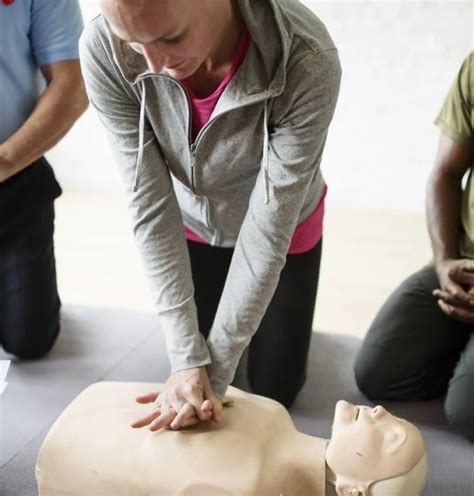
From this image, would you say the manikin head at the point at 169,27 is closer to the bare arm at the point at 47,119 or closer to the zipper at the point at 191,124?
the zipper at the point at 191,124

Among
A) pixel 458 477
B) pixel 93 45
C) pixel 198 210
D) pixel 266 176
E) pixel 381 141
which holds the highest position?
pixel 93 45

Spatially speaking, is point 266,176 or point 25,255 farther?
point 25,255

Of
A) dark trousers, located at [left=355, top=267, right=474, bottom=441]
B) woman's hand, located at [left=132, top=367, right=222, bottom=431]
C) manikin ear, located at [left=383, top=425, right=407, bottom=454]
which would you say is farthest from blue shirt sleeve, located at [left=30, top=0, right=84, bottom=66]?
manikin ear, located at [left=383, top=425, right=407, bottom=454]

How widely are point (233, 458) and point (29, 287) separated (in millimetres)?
941

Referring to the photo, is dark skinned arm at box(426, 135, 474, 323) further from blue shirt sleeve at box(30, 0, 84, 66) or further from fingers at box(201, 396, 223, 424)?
blue shirt sleeve at box(30, 0, 84, 66)

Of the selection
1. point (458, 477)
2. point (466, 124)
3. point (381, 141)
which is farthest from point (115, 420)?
point (381, 141)

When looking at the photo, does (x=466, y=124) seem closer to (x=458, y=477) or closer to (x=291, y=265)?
(x=291, y=265)

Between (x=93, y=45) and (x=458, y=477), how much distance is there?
1100 mm

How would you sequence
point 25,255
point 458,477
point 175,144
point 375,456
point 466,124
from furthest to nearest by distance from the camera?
point 25,255, point 466,124, point 458,477, point 175,144, point 375,456

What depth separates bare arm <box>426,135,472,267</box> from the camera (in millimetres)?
1646

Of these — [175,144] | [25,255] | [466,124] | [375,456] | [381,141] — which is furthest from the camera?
[381,141]

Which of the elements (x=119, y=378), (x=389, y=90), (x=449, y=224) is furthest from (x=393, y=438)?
(x=389, y=90)

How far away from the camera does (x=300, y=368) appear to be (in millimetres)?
1680

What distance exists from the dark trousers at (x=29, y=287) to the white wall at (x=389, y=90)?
50.3 inches
